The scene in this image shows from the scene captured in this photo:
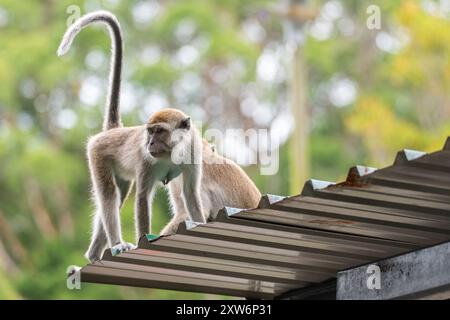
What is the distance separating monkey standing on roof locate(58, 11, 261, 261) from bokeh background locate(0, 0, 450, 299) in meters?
15.3

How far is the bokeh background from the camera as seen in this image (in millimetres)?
28844

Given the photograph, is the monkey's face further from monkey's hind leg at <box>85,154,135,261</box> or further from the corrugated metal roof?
the corrugated metal roof

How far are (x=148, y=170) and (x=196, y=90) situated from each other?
78.6 feet

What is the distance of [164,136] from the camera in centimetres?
944

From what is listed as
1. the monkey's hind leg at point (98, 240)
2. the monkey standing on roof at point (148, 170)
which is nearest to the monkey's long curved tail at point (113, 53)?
the monkey standing on roof at point (148, 170)

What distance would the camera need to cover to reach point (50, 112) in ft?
107

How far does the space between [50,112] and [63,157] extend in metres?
2.74
